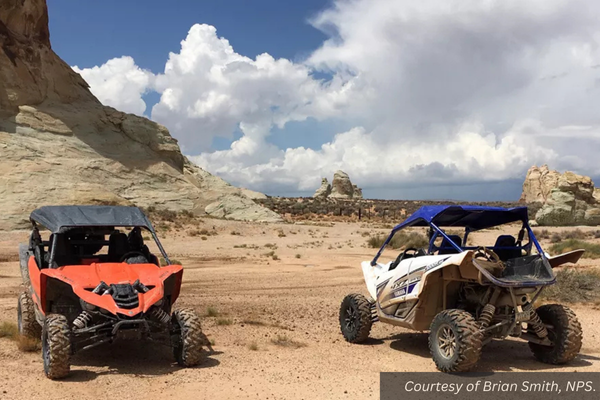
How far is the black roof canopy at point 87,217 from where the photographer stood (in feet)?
25.5

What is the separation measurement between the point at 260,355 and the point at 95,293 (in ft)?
8.50

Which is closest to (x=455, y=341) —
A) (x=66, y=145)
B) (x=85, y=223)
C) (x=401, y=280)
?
(x=401, y=280)

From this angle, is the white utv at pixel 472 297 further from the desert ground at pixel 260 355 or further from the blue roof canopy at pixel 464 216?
the desert ground at pixel 260 355

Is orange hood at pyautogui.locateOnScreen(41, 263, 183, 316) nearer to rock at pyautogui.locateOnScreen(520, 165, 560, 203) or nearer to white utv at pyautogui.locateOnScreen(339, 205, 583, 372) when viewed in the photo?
white utv at pyautogui.locateOnScreen(339, 205, 583, 372)

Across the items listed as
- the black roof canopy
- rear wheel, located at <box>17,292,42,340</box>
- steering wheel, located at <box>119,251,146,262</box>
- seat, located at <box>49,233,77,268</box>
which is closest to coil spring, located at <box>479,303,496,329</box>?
the black roof canopy

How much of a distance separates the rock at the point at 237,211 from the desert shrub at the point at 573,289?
29333mm

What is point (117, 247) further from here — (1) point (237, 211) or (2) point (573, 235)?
(1) point (237, 211)

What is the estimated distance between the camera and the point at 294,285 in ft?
50.4

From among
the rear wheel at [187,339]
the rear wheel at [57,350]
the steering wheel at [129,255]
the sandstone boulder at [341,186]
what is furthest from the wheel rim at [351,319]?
the sandstone boulder at [341,186]

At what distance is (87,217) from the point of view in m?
8.06

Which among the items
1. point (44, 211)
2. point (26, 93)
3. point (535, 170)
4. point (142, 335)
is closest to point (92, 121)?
point (26, 93)

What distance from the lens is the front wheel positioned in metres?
7.31

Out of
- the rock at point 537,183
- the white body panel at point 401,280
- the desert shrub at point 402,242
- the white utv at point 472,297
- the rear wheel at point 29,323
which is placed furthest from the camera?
the rock at point 537,183

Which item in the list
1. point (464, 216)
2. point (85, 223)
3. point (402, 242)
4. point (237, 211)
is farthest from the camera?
point (237, 211)
